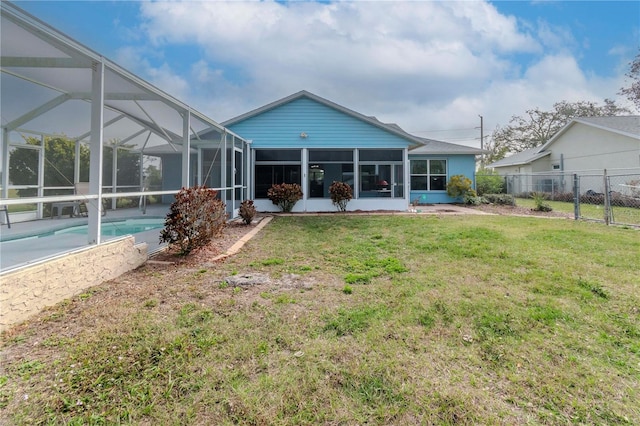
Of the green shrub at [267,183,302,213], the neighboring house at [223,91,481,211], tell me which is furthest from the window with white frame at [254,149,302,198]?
the green shrub at [267,183,302,213]

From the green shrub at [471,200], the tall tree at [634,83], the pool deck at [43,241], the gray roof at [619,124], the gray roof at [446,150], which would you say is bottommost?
the pool deck at [43,241]

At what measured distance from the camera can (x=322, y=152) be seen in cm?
1332

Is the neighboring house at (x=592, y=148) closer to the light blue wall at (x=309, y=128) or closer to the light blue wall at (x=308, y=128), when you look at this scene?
the light blue wall at (x=309, y=128)

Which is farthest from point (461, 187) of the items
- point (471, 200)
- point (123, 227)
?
point (123, 227)

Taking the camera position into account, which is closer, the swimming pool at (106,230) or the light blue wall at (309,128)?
the swimming pool at (106,230)

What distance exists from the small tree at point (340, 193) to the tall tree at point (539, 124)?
22246 mm

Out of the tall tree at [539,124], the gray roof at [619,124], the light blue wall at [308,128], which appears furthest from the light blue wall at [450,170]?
the tall tree at [539,124]

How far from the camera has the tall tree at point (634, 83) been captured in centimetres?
1744

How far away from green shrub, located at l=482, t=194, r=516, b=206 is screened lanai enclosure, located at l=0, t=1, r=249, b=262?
1472 cm

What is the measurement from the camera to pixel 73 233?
4.65m

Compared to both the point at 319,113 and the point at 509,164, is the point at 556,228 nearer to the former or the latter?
→ the point at 319,113

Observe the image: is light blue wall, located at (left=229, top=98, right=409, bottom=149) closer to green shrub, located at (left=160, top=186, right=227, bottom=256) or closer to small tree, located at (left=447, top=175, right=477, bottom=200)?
small tree, located at (left=447, top=175, right=477, bottom=200)

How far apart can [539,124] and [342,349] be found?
4252 centimetres

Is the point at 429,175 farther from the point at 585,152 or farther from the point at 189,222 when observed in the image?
the point at 189,222
